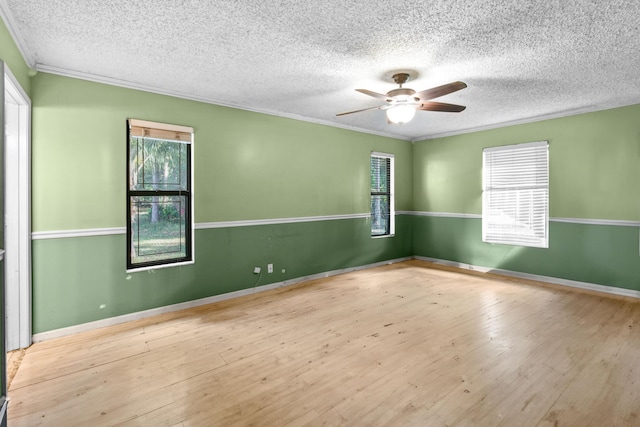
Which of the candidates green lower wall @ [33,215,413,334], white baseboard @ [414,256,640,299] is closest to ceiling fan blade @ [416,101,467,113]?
green lower wall @ [33,215,413,334]

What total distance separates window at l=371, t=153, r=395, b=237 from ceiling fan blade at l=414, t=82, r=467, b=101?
285 centimetres

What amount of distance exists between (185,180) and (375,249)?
353 cm

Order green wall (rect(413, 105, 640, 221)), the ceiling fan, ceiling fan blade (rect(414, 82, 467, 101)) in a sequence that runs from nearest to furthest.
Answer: ceiling fan blade (rect(414, 82, 467, 101))
the ceiling fan
green wall (rect(413, 105, 640, 221))

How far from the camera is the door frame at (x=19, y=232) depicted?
2.79 meters

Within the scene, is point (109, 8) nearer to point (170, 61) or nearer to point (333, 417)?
point (170, 61)

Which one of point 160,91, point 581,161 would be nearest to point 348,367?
point 160,91

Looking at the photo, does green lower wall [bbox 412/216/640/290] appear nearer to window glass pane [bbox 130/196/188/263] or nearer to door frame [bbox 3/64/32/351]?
window glass pane [bbox 130/196/188/263]

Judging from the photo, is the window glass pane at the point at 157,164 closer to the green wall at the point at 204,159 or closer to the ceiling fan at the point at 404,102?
the green wall at the point at 204,159

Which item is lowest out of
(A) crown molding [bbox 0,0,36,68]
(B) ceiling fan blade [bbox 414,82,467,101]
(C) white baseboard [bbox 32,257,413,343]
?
(C) white baseboard [bbox 32,257,413,343]

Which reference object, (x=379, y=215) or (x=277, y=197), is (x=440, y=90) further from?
(x=379, y=215)

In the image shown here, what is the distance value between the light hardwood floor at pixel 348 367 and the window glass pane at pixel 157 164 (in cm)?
146

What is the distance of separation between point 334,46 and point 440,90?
39.8 inches

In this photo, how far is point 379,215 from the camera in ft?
20.4

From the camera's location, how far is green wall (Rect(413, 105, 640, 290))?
13.9 ft
